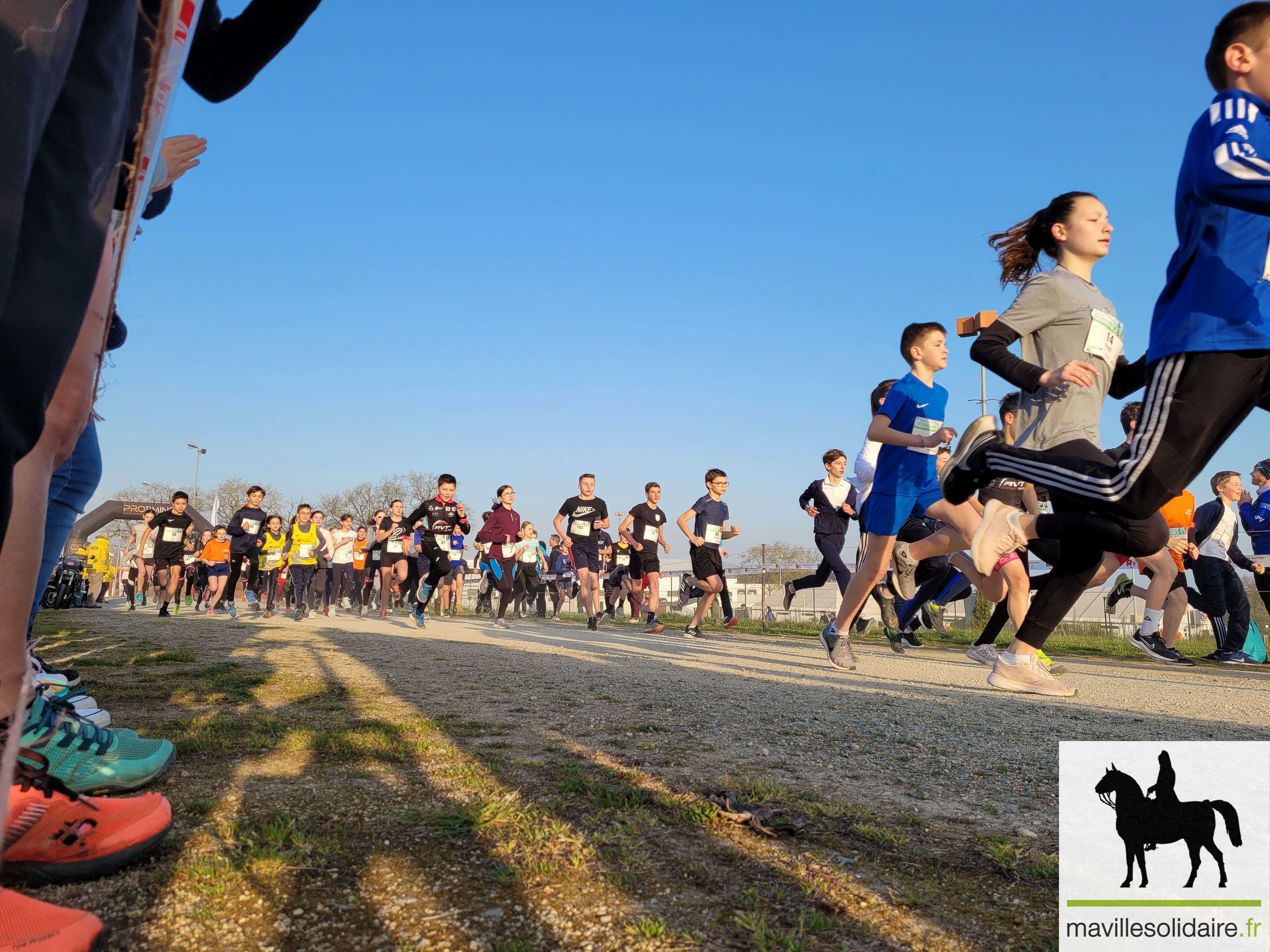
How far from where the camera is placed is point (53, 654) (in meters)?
5.66

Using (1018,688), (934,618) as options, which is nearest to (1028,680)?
(1018,688)

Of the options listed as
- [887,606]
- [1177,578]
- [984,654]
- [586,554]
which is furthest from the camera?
[586,554]

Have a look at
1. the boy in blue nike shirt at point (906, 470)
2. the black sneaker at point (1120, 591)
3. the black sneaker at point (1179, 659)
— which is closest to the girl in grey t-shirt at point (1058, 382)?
the boy in blue nike shirt at point (906, 470)

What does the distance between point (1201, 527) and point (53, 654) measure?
36.3ft

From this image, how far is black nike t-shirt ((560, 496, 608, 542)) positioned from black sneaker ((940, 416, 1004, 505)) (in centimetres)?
1173

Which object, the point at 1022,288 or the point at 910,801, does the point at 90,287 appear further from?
the point at 1022,288

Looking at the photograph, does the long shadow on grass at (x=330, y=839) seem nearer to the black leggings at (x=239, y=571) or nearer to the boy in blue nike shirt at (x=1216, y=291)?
the boy in blue nike shirt at (x=1216, y=291)

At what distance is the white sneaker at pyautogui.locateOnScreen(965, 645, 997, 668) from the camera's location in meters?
6.96

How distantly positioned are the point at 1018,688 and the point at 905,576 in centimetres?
603

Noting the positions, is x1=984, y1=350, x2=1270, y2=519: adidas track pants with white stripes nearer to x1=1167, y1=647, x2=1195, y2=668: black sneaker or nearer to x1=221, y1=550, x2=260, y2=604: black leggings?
x1=1167, y1=647, x2=1195, y2=668: black sneaker

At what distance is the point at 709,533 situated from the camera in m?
12.7

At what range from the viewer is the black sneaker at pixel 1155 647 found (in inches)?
340

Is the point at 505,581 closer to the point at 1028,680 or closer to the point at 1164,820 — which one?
the point at 1028,680

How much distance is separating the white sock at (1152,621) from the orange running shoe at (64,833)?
9740 mm
